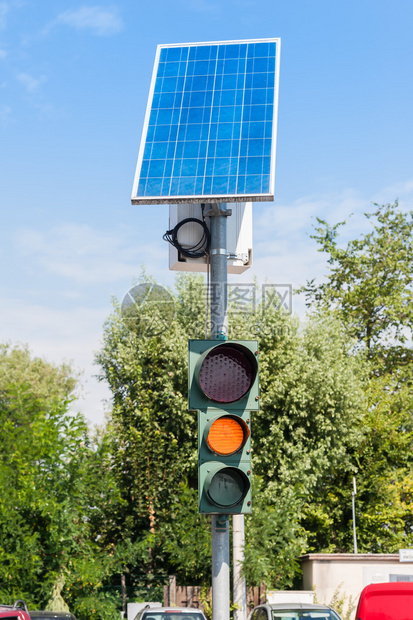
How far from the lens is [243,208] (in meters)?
9.63

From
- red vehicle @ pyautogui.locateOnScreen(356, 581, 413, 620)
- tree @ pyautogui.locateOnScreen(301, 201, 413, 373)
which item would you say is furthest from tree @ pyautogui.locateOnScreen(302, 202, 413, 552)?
red vehicle @ pyautogui.locateOnScreen(356, 581, 413, 620)

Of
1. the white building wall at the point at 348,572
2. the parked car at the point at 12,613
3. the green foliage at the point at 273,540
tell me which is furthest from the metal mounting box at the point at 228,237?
the white building wall at the point at 348,572

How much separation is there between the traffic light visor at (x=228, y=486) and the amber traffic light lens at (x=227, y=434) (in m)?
0.15

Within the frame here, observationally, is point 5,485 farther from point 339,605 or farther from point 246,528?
point 339,605

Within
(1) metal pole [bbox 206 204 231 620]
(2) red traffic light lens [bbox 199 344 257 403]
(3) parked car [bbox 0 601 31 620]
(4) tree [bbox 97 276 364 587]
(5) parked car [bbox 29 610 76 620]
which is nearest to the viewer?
(2) red traffic light lens [bbox 199 344 257 403]

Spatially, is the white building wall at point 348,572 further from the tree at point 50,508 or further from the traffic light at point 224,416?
the traffic light at point 224,416

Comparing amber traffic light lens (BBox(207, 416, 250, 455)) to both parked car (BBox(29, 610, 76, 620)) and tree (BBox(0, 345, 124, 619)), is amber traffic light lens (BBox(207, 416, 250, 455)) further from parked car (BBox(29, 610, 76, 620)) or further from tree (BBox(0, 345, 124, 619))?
tree (BBox(0, 345, 124, 619))

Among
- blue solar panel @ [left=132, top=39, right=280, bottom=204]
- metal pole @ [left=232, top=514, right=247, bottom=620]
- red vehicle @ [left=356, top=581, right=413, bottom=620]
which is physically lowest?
red vehicle @ [left=356, top=581, right=413, bottom=620]

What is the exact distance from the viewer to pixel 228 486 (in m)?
5.63

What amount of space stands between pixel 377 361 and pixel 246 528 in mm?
20276

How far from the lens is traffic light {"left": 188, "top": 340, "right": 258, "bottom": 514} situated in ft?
18.4

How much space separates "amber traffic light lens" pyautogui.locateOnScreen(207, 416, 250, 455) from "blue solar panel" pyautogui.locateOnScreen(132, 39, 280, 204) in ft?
9.60

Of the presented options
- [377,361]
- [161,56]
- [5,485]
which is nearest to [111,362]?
[5,485]

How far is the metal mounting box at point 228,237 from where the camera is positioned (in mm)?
8203
